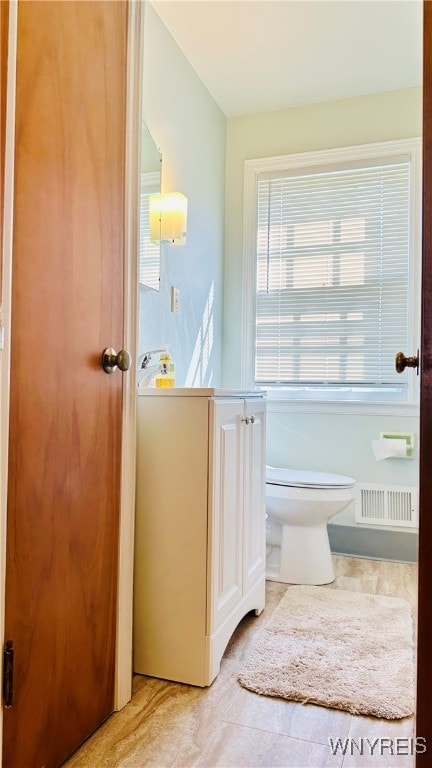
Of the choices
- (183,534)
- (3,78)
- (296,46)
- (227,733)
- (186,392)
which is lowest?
(227,733)

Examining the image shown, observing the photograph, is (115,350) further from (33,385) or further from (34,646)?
(34,646)

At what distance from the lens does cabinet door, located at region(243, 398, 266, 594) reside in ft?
5.74

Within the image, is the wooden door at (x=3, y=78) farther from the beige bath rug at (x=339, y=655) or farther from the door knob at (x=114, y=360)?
the beige bath rug at (x=339, y=655)

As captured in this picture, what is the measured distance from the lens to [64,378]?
1111 millimetres

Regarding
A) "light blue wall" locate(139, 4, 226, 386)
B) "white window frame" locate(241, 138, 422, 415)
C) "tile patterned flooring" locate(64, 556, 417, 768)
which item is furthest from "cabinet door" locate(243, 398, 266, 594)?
"white window frame" locate(241, 138, 422, 415)

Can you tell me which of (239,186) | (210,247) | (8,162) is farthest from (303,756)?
(239,186)

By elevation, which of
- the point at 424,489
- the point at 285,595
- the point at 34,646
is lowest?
the point at 285,595

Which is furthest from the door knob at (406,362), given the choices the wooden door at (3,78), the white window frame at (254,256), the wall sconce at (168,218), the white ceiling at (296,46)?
the white ceiling at (296,46)

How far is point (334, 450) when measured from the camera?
2.71 metres

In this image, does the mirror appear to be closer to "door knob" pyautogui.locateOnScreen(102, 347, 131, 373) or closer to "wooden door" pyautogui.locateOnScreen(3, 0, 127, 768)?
"wooden door" pyautogui.locateOnScreen(3, 0, 127, 768)

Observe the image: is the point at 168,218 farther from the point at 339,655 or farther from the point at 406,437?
the point at 339,655

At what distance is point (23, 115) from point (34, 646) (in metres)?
1.07

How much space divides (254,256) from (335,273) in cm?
49

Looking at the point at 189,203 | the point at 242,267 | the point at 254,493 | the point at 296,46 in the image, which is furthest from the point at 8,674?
the point at 296,46
